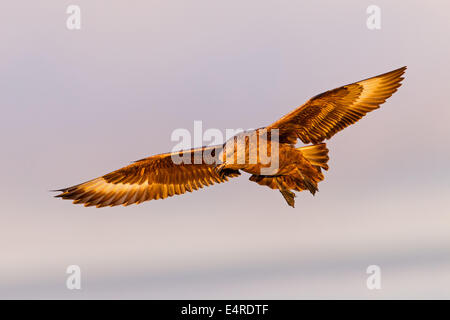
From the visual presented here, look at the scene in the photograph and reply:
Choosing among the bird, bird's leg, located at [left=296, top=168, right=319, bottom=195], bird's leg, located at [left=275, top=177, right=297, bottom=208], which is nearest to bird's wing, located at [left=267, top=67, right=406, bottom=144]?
the bird

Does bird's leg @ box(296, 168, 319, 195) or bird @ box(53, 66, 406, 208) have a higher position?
bird @ box(53, 66, 406, 208)

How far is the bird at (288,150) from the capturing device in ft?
32.7

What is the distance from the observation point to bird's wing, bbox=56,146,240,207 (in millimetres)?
11539

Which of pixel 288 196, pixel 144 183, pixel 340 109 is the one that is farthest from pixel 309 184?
pixel 144 183

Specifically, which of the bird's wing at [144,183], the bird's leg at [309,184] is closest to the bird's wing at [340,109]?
the bird's leg at [309,184]

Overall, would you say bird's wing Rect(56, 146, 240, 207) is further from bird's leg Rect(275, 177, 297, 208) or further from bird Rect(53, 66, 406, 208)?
bird's leg Rect(275, 177, 297, 208)

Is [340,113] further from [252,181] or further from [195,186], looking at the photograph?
[195,186]

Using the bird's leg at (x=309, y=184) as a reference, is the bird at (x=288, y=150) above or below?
above

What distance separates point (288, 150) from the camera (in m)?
10.2

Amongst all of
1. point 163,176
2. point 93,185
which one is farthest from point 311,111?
point 93,185

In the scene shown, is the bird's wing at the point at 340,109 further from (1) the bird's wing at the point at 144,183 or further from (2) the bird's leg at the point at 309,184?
(1) the bird's wing at the point at 144,183

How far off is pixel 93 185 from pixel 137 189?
3.00ft

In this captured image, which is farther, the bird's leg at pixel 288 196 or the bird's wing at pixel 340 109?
the bird's leg at pixel 288 196

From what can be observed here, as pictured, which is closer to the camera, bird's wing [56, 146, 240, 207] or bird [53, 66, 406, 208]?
bird [53, 66, 406, 208]
